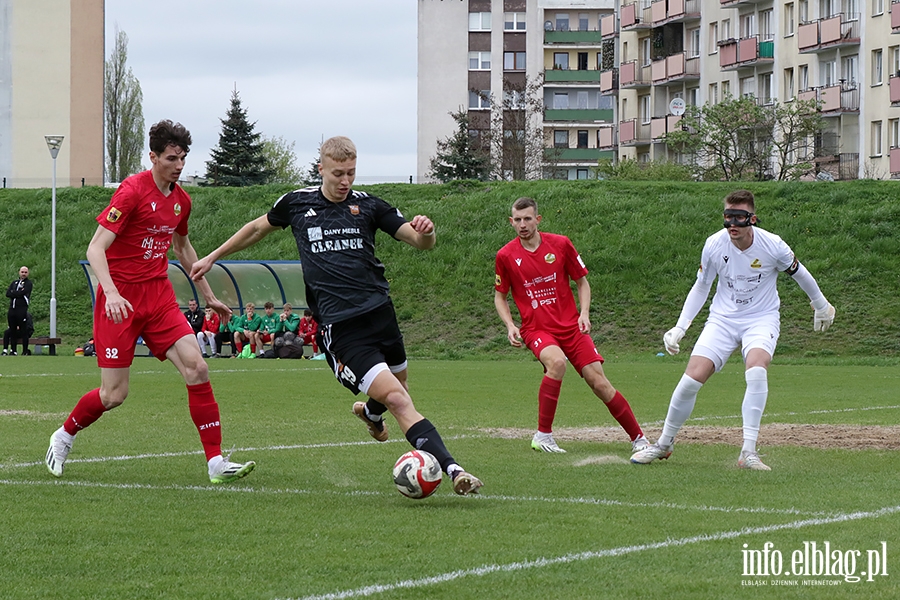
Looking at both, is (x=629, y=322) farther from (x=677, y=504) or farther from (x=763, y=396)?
(x=677, y=504)

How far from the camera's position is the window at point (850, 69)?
5788 centimetres

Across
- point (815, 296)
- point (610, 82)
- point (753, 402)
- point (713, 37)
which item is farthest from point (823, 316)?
point (610, 82)

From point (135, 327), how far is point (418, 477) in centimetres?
249

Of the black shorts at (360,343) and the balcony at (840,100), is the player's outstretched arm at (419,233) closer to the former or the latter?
the black shorts at (360,343)

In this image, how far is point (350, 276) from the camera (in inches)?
320

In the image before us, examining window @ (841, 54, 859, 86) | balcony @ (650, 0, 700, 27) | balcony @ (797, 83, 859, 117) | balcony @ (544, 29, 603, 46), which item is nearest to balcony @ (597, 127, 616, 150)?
balcony @ (544, 29, 603, 46)

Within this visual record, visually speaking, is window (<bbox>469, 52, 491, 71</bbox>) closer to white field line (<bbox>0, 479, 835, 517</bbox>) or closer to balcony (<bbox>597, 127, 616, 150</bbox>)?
balcony (<bbox>597, 127, 616, 150</bbox>)

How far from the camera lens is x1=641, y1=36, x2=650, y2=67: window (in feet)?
245

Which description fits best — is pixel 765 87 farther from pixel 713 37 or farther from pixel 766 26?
pixel 713 37

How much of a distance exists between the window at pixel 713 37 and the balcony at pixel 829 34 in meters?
8.29

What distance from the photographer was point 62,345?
36844mm

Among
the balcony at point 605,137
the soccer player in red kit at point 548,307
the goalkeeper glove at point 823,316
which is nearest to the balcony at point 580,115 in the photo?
the balcony at point 605,137

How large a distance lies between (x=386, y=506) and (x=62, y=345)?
102 ft

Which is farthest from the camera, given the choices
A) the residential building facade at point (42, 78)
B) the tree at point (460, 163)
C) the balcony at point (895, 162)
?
the residential building facade at point (42, 78)
